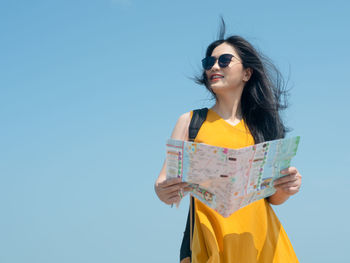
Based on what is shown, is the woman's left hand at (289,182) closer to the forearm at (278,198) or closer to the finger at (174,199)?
the forearm at (278,198)

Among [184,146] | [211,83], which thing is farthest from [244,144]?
[184,146]

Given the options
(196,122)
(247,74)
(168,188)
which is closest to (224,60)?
(247,74)

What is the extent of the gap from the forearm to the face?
3.12 ft

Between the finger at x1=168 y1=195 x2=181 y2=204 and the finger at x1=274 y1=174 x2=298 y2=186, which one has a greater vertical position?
the finger at x1=274 y1=174 x2=298 y2=186

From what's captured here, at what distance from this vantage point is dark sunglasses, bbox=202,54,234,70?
12.2 ft

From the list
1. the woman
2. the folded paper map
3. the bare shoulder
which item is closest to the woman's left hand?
the woman

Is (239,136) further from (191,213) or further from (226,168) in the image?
(226,168)

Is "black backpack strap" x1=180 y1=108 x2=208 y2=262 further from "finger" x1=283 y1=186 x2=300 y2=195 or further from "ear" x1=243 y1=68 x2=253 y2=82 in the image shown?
"finger" x1=283 y1=186 x2=300 y2=195

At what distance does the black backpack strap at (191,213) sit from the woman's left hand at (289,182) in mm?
689

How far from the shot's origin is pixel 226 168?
2797 millimetres

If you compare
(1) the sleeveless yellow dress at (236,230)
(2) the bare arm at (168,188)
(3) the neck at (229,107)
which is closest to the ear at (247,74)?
(3) the neck at (229,107)

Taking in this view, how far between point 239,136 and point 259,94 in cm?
54

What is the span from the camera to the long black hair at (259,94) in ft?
12.4

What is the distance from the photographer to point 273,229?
3512 millimetres
